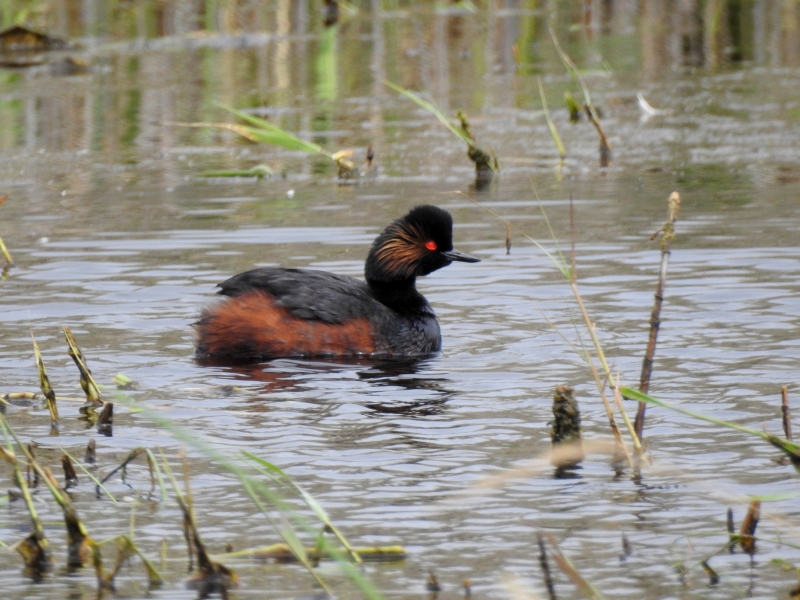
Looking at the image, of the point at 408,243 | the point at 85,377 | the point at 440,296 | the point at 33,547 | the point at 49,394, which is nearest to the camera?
the point at 33,547

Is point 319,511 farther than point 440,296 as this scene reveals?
No

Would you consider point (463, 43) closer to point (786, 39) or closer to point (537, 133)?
point (786, 39)

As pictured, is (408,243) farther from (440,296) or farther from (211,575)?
(211,575)

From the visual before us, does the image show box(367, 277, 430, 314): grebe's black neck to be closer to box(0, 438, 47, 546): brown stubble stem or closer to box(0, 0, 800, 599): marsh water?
box(0, 0, 800, 599): marsh water

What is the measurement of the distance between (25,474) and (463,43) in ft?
56.5

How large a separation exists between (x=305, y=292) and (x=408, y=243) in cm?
84

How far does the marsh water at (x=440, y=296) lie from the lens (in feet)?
15.3

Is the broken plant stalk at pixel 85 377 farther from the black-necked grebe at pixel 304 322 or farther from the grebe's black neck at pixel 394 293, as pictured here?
the grebe's black neck at pixel 394 293

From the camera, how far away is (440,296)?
30.0 ft

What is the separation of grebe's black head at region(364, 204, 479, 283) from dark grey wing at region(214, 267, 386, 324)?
1.35ft

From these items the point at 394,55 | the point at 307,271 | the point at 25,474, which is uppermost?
the point at 394,55

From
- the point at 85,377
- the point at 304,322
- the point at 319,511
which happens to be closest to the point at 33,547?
the point at 319,511

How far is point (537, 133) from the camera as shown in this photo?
1450 cm

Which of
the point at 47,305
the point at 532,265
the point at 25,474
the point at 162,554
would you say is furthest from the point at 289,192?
the point at 162,554
